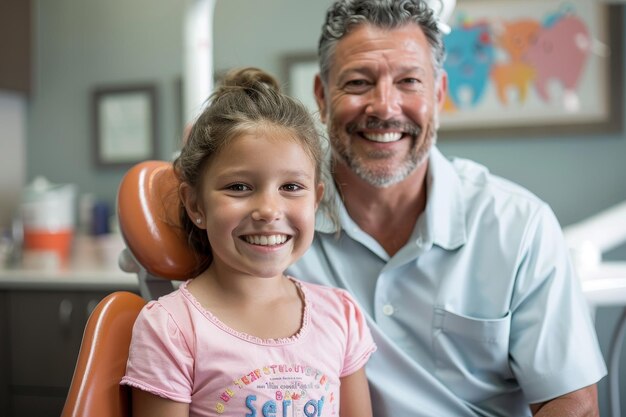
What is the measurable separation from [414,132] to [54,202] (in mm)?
2019

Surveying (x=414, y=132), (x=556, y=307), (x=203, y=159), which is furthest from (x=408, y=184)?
(x=203, y=159)

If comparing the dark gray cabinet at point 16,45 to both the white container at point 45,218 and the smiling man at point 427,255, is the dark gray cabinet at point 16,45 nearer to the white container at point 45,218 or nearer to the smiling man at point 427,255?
the white container at point 45,218

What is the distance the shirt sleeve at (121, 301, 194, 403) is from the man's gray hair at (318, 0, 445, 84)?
0.74 metres

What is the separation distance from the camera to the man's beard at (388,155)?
1.44m

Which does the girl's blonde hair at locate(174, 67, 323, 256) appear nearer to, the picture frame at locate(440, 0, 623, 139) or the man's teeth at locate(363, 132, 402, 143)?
the man's teeth at locate(363, 132, 402, 143)

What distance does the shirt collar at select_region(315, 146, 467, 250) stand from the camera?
55.1 inches

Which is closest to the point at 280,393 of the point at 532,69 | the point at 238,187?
the point at 238,187

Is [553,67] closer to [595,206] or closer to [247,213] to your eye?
[595,206]

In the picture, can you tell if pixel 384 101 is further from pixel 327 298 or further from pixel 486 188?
pixel 327 298

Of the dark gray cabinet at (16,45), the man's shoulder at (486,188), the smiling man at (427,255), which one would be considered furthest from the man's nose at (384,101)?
the dark gray cabinet at (16,45)

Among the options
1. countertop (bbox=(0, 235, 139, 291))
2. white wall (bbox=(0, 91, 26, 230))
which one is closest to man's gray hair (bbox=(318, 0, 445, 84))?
countertop (bbox=(0, 235, 139, 291))

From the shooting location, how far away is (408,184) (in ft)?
4.96

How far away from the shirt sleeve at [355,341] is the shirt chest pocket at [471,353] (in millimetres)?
202

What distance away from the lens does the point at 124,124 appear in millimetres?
3256
